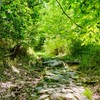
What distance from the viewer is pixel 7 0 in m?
6.42

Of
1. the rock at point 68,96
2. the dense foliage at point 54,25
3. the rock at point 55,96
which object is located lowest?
the rock at point 68,96

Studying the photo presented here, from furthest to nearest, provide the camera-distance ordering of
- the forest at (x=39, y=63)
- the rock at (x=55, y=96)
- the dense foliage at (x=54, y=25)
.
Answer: the rock at (x=55, y=96)
the forest at (x=39, y=63)
the dense foliage at (x=54, y=25)

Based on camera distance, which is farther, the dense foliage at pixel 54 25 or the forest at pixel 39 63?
the forest at pixel 39 63

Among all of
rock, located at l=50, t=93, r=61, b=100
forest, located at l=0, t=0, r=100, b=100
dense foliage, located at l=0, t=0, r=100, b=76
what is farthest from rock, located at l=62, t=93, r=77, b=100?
dense foliage, located at l=0, t=0, r=100, b=76

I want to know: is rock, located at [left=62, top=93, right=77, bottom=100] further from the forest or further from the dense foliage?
the dense foliage

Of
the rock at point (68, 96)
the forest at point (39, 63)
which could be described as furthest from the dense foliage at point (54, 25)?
the rock at point (68, 96)

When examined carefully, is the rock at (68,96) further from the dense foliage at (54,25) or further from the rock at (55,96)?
the dense foliage at (54,25)

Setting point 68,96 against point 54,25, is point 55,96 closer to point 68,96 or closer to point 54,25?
point 68,96

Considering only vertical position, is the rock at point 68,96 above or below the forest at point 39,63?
below

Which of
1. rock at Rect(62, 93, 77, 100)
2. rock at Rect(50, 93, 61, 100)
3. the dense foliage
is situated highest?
the dense foliage

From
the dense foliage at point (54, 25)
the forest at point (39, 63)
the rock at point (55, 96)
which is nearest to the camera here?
the dense foliage at point (54, 25)

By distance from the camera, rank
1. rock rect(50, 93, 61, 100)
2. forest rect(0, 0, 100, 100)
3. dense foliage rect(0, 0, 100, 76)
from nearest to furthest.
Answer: dense foliage rect(0, 0, 100, 76) < forest rect(0, 0, 100, 100) < rock rect(50, 93, 61, 100)

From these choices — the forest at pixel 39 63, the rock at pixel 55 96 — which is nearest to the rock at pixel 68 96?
the forest at pixel 39 63

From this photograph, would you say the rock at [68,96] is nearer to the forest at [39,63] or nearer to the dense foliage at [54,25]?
the forest at [39,63]
